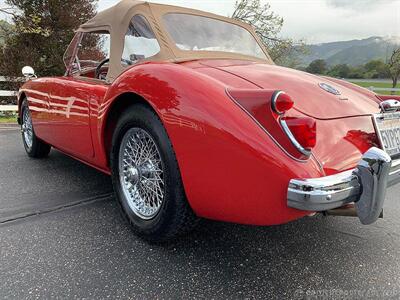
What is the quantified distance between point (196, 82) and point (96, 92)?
44.1 inches

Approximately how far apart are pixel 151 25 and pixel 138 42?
17 cm

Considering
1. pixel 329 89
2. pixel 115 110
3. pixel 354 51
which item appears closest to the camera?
pixel 329 89

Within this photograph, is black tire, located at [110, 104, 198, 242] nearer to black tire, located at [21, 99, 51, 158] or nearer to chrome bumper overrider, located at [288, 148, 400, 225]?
chrome bumper overrider, located at [288, 148, 400, 225]

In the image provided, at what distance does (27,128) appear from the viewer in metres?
4.43

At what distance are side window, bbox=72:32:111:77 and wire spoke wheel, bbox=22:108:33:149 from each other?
1083 mm

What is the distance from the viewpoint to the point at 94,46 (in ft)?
12.2

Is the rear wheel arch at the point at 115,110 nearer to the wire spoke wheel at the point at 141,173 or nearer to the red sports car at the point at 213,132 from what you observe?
the red sports car at the point at 213,132

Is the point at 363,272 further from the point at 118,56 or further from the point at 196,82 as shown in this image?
the point at 118,56

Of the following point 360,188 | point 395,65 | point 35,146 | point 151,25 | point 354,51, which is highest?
point 151,25

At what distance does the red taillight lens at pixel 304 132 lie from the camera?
1.60m

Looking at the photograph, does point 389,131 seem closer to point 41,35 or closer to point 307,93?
point 307,93

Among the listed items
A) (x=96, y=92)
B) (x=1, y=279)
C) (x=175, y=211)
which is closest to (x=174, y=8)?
(x=96, y=92)

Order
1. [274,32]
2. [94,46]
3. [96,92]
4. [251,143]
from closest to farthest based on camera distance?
[251,143]
[96,92]
[94,46]
[274,32]

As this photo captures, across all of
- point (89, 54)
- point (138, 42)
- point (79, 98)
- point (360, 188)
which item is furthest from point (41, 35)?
point (360, 188)
